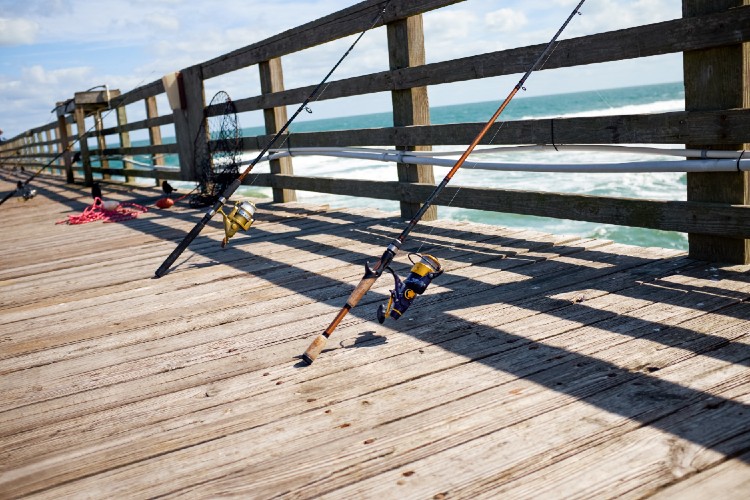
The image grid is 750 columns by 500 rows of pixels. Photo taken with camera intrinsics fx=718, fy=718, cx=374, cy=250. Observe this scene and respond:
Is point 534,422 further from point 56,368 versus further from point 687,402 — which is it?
point 56,368

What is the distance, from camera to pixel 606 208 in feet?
11.5

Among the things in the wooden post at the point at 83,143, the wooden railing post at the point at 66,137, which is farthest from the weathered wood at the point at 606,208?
the wooden railing post at the point at 66,137

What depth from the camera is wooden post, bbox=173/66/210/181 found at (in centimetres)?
776

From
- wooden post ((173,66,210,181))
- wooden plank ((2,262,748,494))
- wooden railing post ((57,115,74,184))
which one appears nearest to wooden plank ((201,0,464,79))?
wooden post ((173,66,210,181))

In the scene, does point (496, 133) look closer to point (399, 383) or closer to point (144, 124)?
point (399, 383)

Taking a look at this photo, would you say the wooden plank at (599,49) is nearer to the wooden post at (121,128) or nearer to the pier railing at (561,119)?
the pier railing at (561,119)

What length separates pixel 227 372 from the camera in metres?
2.55

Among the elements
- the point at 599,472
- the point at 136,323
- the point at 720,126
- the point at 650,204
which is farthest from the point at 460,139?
the point at 599,472

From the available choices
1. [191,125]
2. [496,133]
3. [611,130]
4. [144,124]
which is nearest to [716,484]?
[611,130]

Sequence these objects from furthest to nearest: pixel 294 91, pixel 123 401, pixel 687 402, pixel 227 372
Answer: pixel 294 91 → pixel 227 372 → pixel 123 401 → pixel 687 402

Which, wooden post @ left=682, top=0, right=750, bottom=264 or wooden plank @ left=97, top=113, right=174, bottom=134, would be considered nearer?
wooden post @ left=682, top=0, right=750, bottom=264

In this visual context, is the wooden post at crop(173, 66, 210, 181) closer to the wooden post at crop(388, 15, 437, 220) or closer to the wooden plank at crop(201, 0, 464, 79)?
the wooden plank at crop(201, 0, 464, 79)

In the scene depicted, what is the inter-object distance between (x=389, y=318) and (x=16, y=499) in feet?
5.08

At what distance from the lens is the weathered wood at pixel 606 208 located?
123 inches
